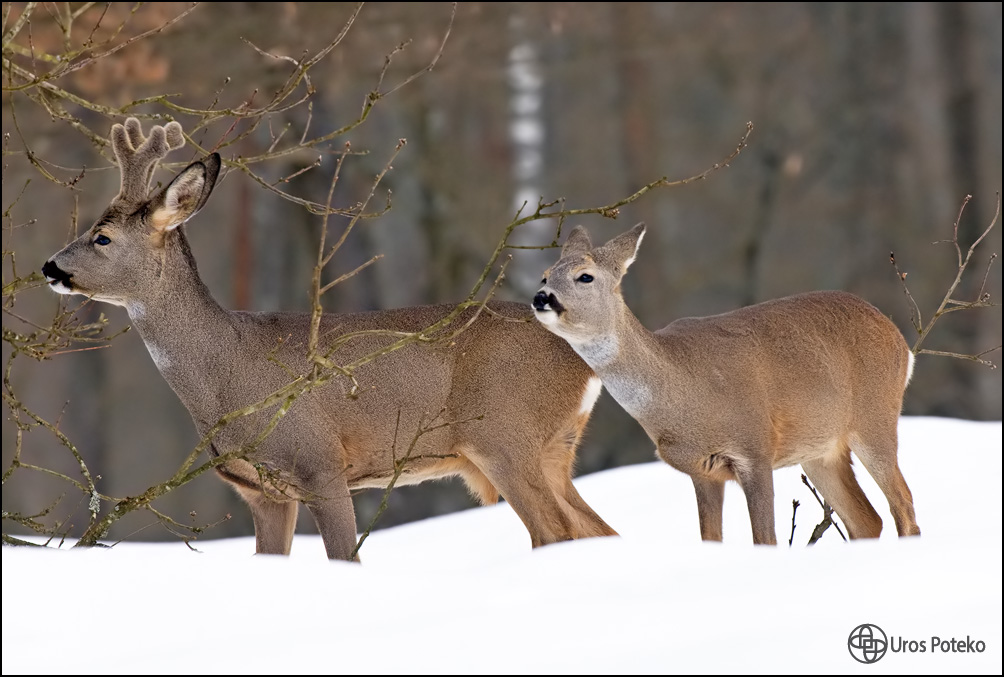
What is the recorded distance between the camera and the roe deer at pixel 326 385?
20.2ft

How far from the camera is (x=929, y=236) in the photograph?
16.2 metres

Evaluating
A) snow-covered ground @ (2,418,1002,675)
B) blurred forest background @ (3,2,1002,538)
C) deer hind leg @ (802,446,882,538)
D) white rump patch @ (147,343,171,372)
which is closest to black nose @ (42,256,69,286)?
white rump patch @ (147,343,171,372)

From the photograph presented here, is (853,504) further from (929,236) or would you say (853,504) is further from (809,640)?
(929,236)

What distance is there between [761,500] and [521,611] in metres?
2.11

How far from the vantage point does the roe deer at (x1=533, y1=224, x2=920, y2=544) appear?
243 inches

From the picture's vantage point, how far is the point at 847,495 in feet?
23.4

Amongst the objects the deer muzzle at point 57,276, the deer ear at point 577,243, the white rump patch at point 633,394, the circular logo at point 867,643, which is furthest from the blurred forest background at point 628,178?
the circular logo at point 867,643

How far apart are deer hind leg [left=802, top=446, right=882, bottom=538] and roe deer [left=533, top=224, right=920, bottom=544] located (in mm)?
15

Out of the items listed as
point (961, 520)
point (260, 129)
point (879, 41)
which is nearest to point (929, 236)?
point (879, 41)

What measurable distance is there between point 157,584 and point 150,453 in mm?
12029

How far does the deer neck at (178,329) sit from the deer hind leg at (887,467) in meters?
2.93

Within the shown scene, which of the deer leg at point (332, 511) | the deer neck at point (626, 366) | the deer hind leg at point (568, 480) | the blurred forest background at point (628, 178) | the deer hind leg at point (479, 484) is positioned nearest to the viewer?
the deer leg at point (332, 511)

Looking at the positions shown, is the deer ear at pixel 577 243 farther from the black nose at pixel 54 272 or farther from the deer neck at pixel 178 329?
the black nose at pixel 54 272

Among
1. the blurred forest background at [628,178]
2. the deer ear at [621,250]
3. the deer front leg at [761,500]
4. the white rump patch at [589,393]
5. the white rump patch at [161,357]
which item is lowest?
the deer front leg at [761,500]
